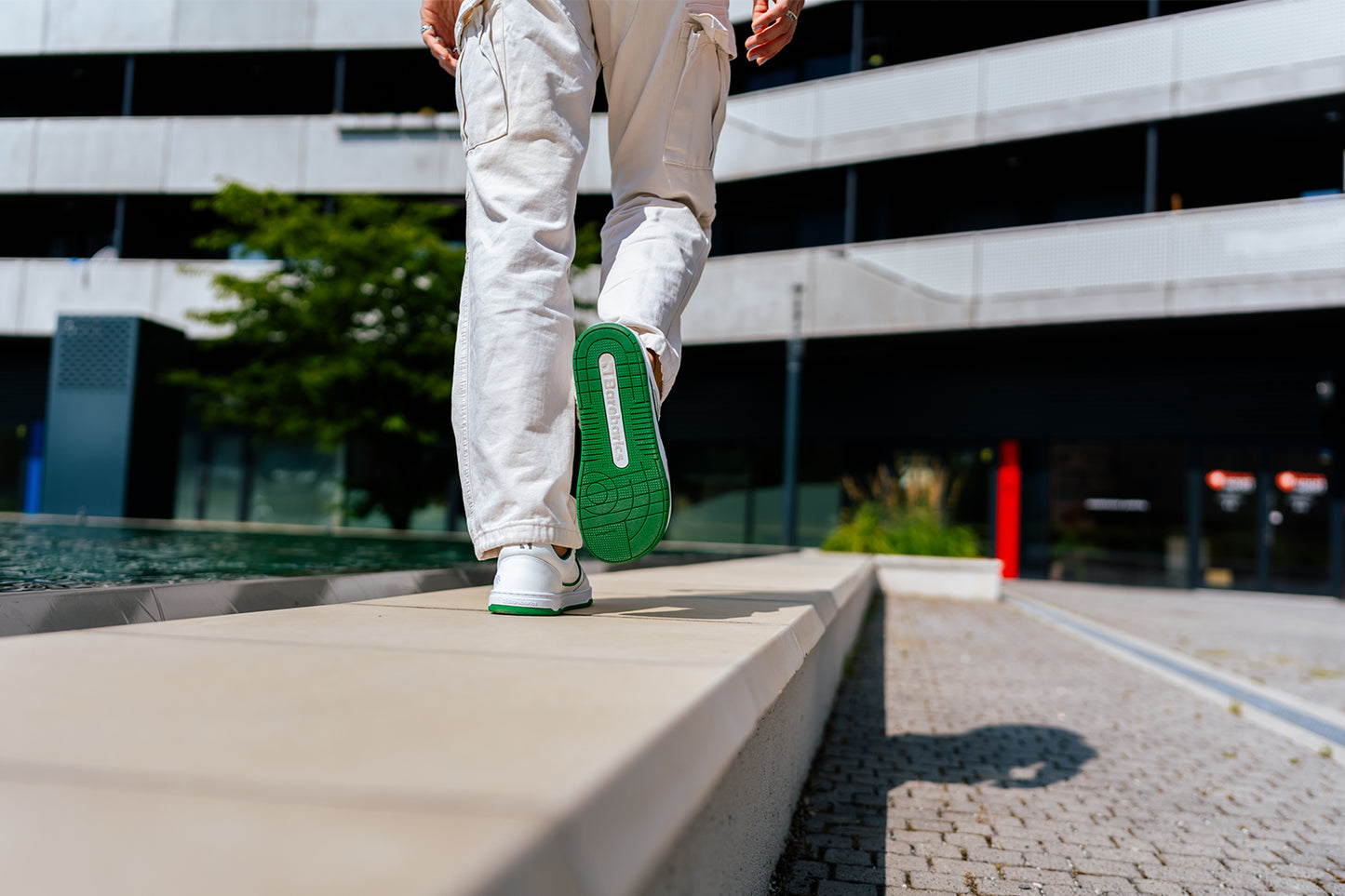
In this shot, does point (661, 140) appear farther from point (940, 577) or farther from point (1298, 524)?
point (1298, 524)

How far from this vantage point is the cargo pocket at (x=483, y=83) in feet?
5.09

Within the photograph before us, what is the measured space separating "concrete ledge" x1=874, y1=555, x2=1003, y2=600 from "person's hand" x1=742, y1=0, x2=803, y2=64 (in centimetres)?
869

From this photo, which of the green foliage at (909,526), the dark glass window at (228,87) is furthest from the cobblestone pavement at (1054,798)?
the dark glass window at (228,87)

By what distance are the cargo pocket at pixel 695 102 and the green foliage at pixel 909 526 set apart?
952 centimetres

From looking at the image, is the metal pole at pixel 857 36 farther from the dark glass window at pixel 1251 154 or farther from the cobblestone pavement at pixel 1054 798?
the cobblestone pavement at pixel 1054 798

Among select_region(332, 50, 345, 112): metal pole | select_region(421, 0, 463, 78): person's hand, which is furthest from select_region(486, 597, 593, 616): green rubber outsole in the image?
select_region(332, 50, 345, 112): metal pole

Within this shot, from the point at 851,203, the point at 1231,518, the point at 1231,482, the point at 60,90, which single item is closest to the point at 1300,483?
the point at 1231,482

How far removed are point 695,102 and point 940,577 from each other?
363 inches

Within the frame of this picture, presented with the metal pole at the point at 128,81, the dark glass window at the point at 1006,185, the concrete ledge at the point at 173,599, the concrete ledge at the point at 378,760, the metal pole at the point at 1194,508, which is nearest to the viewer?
the concrete ledge at the point at 378,760

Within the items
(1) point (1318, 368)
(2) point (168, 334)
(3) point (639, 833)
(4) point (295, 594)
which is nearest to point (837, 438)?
(1) point (1318, 368)

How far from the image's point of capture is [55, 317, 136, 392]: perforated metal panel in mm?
13445

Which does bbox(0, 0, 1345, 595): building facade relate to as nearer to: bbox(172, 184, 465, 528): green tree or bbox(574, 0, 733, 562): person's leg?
Answer: bbox(172, 184, 465, 528): green tree

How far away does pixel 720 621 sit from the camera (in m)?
1.37

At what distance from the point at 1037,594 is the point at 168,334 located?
1361 cm
